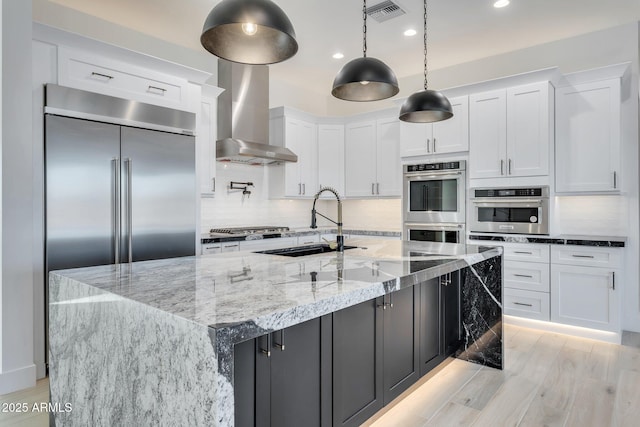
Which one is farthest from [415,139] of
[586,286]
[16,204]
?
[16,204]

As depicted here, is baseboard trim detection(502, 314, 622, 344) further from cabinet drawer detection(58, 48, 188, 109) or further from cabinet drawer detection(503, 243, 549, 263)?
cabinet drawer detection(58, 48, 188, 109)

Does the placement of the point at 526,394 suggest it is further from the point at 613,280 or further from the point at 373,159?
the point at 373,159

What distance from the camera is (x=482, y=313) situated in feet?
9.41

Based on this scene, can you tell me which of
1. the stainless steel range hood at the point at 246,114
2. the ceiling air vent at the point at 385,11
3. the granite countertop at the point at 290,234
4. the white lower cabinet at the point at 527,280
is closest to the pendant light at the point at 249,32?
the ceiling air vent at the point at 385,11

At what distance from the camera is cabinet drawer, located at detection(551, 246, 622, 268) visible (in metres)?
3.41

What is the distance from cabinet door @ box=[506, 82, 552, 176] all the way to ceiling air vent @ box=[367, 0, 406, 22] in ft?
4.84

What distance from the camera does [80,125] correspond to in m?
2.84

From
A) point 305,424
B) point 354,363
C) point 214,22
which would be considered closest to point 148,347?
point 305,424

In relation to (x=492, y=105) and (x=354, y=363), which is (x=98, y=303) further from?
(x=492, y=105)

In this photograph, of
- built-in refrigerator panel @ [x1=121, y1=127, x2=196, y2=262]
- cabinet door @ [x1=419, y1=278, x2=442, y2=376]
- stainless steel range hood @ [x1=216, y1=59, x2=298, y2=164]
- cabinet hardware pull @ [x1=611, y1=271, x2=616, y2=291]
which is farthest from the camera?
stainless steel range hood @ [x1=216, y1=59, x2=298, y2=164]

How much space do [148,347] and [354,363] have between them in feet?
3.29

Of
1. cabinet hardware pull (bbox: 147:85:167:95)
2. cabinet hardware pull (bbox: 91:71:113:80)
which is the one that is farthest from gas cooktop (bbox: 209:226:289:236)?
cabinet hardware pull (bbox: 91:71:113:80)

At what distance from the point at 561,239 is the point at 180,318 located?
370cm

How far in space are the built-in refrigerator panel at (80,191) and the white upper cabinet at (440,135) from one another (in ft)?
10.5
